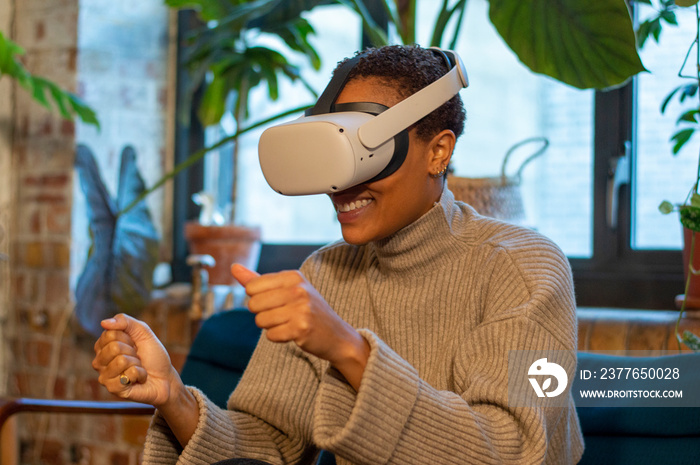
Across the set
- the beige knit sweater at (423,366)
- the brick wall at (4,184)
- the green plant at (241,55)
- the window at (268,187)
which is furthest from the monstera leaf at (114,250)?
the beige knit sweater at (423,366)

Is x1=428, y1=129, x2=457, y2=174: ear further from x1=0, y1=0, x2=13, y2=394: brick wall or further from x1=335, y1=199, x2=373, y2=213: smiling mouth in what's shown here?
x1=0, y1=0, x2=13, y2=394: brick wall

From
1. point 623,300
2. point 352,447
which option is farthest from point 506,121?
point 352,447

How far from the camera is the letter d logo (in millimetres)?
916

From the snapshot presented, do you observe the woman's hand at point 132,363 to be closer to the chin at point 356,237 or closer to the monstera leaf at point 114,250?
the chin at point 356,237

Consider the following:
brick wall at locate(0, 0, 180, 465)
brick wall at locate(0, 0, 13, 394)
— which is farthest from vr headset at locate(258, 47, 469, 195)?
brick wall at locate(0, 0, 13, 394)

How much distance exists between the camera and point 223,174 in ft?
8.98

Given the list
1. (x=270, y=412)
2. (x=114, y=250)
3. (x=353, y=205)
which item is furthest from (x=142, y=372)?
(x=114, y=250)

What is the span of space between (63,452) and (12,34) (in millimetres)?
1425

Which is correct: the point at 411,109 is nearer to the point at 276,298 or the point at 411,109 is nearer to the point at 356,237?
the point at 356,237

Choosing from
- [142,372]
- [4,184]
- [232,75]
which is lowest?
[142,372]

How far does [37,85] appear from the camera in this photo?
211cm

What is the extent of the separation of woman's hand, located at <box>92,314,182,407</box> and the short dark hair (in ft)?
1.47

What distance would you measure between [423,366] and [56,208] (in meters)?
1.76

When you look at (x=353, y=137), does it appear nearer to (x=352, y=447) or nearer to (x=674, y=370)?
(x=352, y=447)
